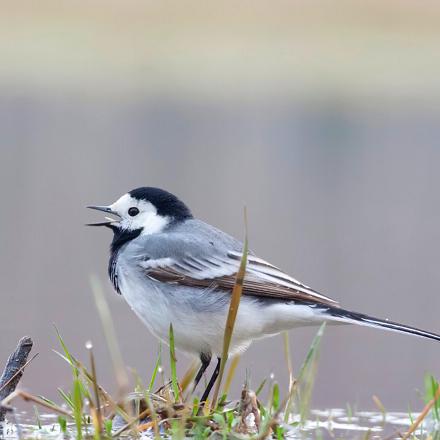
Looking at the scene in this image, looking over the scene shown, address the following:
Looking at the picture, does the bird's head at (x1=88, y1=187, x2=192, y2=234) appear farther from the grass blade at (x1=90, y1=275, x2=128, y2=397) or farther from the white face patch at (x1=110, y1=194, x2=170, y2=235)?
the grass blade at (x1=90, y1=275, x2=128, y2=397)

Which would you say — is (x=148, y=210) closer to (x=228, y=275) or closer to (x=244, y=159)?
(x=228, y=275)

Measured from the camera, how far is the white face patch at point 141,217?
783 cm

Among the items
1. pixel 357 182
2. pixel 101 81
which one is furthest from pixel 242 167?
pixel 101 81

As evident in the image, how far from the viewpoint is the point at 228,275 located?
7.25 meters

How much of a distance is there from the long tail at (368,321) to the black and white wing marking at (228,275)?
0.17 ft

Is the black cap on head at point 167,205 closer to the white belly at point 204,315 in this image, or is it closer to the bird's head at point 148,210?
the bird's head at point 148,210

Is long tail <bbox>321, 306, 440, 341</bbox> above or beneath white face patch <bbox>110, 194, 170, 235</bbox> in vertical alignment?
beneath

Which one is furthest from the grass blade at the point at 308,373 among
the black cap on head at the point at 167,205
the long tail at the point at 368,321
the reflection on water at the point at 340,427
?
the black cap on head at the point at 167,205

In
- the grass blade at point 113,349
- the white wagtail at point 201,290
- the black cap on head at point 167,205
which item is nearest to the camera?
the grass blade at point 113,349

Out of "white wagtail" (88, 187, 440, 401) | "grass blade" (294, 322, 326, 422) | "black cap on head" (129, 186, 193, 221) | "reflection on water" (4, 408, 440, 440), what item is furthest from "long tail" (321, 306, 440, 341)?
"black cap on head" (129, 186, 193, 221)

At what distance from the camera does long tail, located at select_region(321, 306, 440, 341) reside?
6641mm

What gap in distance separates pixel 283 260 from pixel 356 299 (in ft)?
6.11

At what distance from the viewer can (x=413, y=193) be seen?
21859 mm

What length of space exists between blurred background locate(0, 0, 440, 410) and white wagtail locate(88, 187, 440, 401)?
67.3 inches
